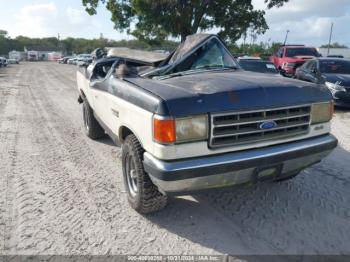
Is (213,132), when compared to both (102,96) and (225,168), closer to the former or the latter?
(225,168)

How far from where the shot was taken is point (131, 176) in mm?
3424

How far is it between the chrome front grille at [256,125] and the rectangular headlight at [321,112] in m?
0.07

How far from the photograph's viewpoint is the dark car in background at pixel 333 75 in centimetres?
853

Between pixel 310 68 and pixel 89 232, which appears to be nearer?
pixel 89 232

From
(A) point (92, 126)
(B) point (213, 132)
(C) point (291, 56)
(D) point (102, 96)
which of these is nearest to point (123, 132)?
(D) point (102, 96)

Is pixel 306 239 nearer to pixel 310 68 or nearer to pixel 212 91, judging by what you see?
pixel 212 91

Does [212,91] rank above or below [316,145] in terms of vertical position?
above

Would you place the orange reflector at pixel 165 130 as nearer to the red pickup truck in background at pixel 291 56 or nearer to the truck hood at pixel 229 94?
the truck hood at pixel 229 94

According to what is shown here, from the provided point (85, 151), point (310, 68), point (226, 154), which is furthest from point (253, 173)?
point (310, 68)

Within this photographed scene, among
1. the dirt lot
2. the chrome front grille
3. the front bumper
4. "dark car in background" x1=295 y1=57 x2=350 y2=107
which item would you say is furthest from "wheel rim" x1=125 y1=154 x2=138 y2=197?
"dark car in background" x1=295 y1=57 x2=350 y2=107

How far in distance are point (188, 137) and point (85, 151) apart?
316 centimetres

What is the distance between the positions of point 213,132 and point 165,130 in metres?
0.41

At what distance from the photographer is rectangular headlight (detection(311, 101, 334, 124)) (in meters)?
3.14

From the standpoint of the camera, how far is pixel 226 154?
2.75 meters
